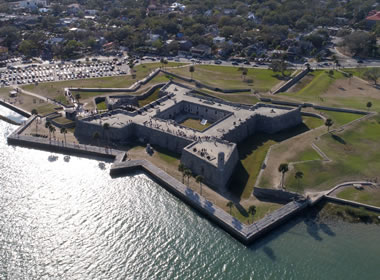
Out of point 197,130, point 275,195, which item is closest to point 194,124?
point 197,130

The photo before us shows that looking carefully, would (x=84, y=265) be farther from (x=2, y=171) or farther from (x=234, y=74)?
(x=234, y=74)

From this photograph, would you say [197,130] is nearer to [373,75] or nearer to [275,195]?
[275,195]

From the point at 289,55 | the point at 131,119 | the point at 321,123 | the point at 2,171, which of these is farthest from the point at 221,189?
the point at 289,55

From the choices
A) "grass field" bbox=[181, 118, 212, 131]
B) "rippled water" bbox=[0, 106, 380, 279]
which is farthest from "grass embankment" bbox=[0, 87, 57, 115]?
"grass field" bbox=[181, 118, 212, 131]

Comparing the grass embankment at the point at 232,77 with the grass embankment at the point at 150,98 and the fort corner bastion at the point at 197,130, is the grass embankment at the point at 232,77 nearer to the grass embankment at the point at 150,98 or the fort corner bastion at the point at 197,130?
the grass embankment at the point at 150,98

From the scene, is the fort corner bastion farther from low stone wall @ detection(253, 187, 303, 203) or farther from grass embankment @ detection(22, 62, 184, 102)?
grass embankment @ detection(22, 62, 184, 102)
